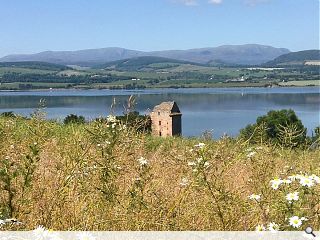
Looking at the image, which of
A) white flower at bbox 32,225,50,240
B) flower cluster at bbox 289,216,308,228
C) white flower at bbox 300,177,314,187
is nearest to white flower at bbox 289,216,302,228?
flower cluster at bbox 289,216,308,228

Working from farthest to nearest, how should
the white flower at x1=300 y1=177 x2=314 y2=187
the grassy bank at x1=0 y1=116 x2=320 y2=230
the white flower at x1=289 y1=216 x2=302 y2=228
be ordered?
the grassy bank at x1=0 y1=116 x2=320 y2=230 < the white flower at x1=300 y1=177 x2=314 y2=187 < the white flower at x1=289 y1=216 x2=302 y2=228

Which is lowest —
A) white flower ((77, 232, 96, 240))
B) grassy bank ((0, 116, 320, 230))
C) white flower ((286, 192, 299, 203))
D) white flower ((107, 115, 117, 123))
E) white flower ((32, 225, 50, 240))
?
grassy bank ((0, 116, 320, 230))

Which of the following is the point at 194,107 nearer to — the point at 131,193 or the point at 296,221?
the point at 131,193

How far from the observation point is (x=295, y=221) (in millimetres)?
2637

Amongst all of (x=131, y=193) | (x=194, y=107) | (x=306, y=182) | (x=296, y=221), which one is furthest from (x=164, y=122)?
(x=194, y=107)

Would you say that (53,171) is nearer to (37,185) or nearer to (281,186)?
(37,185)

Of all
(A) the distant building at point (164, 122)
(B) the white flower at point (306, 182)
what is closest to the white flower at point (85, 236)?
(B) the white flower at point (306, 182)

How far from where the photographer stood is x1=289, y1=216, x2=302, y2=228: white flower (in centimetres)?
260

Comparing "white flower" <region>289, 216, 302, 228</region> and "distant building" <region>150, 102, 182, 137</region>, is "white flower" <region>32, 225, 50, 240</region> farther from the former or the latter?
"distant building" <region>150, 102, 182, 137</region>

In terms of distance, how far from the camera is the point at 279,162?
5.04m

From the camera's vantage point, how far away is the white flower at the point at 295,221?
2.60 meters

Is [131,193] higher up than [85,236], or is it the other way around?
[85,236]

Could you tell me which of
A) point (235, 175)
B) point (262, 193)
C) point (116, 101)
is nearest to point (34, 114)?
point (116, 101)

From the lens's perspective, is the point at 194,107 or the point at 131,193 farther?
the point at 194,107
